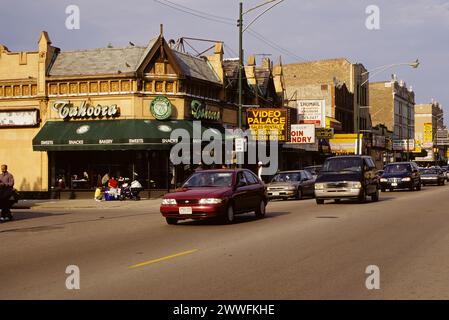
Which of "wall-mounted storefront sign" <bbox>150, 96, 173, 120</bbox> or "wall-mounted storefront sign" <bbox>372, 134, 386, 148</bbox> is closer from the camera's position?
"wall-mounted storefront sign" <bbox>150, 96, 173, 120</bbox>

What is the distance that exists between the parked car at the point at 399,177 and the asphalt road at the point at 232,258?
18799 millimetres

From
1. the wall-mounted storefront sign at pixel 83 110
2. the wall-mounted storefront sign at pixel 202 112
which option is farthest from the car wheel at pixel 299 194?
the wall-mounted storefront sign at pixel 83 110

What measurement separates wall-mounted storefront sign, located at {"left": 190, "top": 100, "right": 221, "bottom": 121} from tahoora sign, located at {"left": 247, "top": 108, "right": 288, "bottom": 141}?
2.56 meters

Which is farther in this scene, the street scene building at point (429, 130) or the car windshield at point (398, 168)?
the street scene building at point (429, 130)

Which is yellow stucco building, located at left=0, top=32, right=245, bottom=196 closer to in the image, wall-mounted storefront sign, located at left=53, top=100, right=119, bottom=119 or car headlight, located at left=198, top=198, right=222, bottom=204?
wall-mounted storefront sign, located at left=53, top=100, right=119, bottom=119

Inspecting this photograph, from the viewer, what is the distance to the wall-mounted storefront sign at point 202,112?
35125 millimetres

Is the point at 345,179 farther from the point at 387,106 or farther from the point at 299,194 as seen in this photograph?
the point at 387,106

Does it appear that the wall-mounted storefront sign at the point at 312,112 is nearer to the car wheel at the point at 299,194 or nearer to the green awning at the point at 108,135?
the green awning at the point at 108,135

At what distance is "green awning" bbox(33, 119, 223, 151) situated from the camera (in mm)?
32156

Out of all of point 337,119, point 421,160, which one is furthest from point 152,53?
point 421,160

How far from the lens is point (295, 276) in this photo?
9164 millimetres

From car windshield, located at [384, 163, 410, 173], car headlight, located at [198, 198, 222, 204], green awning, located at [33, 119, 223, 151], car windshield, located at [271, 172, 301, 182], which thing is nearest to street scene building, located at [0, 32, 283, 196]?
green awning, located at [33, 119, 223, 151]

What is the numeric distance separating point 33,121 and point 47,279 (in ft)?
90.8

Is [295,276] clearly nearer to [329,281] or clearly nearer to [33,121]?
[329,281]
